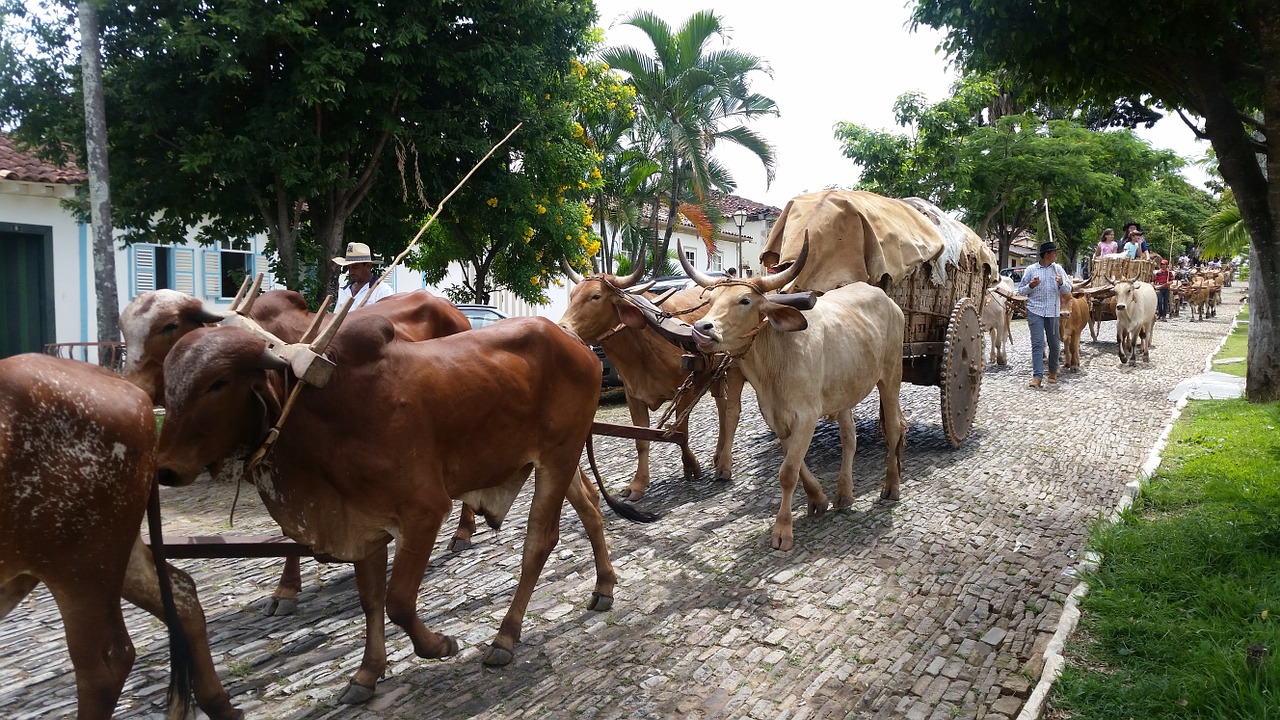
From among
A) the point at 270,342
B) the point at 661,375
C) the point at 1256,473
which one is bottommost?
the point at 1256,473

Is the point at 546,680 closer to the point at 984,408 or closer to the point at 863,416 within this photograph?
the point at 863,416

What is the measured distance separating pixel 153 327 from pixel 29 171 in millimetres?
12035

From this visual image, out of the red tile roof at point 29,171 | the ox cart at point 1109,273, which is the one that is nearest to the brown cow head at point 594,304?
the red tile roof at point 29,171

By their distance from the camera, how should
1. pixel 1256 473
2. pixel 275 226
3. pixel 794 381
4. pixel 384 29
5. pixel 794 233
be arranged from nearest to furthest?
1. pixel 794 381
2. pixel 1256 473
3. pixel 794 233
4. pixel 384 29
5. pixel 275 226

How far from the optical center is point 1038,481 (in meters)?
7.33

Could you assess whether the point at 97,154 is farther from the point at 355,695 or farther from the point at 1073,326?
the point at 1073,326

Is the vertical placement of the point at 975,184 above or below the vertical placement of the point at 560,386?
above

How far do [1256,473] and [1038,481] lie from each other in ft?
5.07

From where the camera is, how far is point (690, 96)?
19.0 m

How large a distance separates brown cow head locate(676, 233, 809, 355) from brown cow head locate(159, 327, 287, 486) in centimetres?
293

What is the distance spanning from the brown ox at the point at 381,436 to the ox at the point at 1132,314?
1447 cm

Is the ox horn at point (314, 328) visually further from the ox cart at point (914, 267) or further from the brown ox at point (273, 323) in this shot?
the ox cart at point (914, 267)

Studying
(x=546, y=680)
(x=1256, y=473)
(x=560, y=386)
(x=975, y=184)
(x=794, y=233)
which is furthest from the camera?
(x=975, y=184)

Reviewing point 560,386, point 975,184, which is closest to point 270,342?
point 560,386
